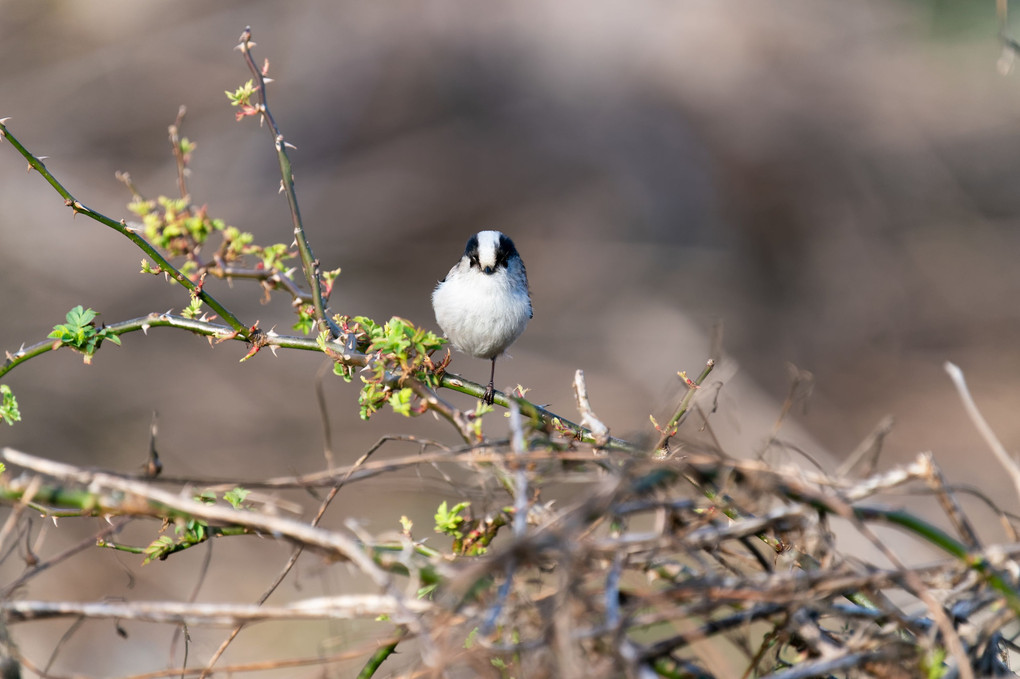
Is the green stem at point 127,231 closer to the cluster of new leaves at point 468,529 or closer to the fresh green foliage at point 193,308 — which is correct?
Answer: the fresh green foliage at point 193,308

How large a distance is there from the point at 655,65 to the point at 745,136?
4.70 feet

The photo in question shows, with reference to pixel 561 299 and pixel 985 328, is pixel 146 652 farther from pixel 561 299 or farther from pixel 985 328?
pixel 985 328

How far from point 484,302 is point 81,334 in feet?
6.31

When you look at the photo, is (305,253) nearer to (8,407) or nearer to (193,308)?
(193,308)

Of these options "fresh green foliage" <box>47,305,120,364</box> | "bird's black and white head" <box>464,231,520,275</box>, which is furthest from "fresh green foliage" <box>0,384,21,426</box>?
"bird's black and white head" <box>464,231,520,275</box>

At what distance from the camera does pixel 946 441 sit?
942cm

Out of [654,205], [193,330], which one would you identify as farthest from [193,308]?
[654,205]

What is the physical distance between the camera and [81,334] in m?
2.20

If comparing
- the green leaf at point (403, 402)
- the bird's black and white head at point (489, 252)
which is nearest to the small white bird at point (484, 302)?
the bird's black and white head at point (489, 252)

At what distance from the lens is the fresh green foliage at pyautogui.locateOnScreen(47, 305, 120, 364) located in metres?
2.19

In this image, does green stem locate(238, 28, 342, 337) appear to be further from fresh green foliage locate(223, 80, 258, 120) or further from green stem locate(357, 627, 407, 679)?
green stem locate(357, 627, 407, 679)

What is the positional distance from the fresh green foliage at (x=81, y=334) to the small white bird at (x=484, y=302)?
6.00 ft

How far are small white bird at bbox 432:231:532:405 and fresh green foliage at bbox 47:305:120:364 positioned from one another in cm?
183

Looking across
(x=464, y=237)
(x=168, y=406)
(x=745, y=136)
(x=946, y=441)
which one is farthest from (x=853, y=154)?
(x=168, y=406)
